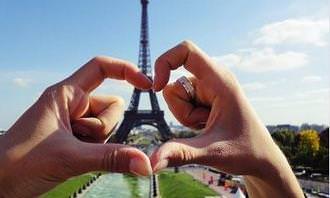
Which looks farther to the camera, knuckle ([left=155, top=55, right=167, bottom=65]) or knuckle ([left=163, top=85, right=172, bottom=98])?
knuckle ([left=163, top=85, right=172, bottom=98])

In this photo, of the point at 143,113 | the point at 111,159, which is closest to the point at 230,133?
the point at 111,159

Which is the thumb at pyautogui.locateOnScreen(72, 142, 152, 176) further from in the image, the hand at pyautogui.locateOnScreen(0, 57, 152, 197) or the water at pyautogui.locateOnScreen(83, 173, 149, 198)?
the water at pyautogui.locateOnScreen(83, 173, 149, 198)

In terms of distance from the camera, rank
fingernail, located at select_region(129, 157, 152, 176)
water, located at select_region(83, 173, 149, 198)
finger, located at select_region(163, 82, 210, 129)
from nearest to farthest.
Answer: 1. fingernail, located at select_region(129, 157, 152, 176)
2. finger, located at select_region(163, 82, 210, 129)
3. water, located at select_region(83, 173, 149, 198)

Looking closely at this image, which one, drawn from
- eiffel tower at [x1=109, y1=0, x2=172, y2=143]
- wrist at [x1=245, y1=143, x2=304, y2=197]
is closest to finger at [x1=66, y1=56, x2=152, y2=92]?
wrist at [x1=245, y1=143, x2=304, y2=197]

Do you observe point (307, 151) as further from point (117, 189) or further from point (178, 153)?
point (178, 153)

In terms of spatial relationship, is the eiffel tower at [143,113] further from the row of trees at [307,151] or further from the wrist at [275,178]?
the wrist at [275,178]

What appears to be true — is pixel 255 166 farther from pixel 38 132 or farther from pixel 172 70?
pixel 38 132

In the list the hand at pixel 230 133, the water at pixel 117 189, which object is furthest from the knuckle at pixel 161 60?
the water at pixel 117 189
